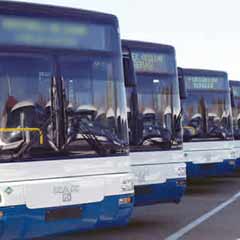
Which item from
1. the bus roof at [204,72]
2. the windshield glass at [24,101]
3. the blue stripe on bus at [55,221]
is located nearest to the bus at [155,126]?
the blue stripe on bus at [55,221]

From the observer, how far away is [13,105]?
23.7ft

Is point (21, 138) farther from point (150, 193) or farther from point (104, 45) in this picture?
point (150, 193)

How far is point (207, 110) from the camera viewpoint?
16.8 m

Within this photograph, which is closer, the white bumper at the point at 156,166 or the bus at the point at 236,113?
the white bumper at the point at 156,166

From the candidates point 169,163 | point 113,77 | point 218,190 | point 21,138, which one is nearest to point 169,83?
point 169,163

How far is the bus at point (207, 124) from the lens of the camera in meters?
16.0

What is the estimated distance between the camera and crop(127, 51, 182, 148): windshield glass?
36.3ft

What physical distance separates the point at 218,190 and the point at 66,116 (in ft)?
33.6

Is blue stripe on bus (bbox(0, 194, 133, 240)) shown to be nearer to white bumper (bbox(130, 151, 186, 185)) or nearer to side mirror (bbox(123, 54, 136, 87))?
side mirror (bbox(123, 54, 136, 87))

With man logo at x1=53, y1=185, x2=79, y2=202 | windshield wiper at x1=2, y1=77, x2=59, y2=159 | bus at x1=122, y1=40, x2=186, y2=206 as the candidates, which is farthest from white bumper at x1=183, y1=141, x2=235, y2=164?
windshield wiper at x1=2, y1=77, x2=59, y2=159

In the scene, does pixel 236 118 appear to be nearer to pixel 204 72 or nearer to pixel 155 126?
pixel 204 72

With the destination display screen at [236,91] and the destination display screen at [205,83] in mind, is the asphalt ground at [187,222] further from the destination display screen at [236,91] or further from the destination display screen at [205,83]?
the destination display screen at [236,91]

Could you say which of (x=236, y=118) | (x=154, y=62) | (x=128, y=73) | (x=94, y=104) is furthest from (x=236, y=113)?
(x=94, y=104)

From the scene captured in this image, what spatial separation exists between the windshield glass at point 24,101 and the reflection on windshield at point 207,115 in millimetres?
8996
